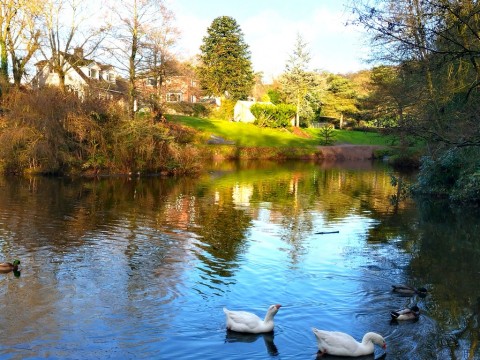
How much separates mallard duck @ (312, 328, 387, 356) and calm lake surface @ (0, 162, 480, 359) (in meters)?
0.29

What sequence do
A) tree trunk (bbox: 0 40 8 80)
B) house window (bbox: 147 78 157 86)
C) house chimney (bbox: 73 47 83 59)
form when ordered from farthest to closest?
1. house window (bbox: 147 78 157 86)
2. house chimney (bbox: 73 47 83 59)
3. tree trunk (bbox: 0 40 8 80)

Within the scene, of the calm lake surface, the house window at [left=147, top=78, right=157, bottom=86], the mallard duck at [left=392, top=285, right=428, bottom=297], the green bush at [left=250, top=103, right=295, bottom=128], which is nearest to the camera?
the calm lake surface

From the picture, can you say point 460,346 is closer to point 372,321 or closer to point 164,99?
point 372,321

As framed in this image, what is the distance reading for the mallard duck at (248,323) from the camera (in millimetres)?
10086

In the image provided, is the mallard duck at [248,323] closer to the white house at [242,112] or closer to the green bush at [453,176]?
the green bush at [453,176]

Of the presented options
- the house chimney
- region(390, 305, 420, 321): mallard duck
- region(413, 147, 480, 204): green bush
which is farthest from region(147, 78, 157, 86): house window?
region(390, 305, 420, 321): mallard duck

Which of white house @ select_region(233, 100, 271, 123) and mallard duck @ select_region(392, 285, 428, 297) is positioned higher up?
white house @ select_region(233, 100, 271, 123)

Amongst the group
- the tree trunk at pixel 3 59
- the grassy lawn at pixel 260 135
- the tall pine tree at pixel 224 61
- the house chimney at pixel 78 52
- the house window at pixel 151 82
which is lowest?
the grassy lawn at pixel 260 135

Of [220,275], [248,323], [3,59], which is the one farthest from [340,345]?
[3,59]

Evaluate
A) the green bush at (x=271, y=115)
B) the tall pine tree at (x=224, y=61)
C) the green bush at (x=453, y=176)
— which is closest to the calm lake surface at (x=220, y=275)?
the green bush at (x=453, y=176)

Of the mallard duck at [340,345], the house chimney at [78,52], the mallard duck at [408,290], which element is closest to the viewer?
the mallard duck at [340,345]

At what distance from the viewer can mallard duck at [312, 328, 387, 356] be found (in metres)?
9.23

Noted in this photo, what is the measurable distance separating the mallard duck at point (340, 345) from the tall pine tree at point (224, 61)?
73.2m

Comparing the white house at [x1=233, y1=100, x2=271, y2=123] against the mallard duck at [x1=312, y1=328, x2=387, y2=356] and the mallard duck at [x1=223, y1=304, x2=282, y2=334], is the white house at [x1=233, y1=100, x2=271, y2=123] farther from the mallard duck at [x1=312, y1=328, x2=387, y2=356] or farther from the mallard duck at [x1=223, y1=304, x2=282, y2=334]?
the mallard duck at [x1=312, y1=328, x2=387, y2=356]
